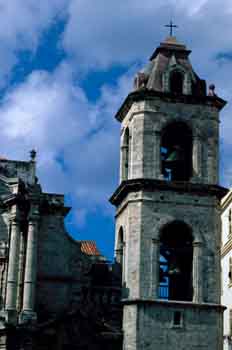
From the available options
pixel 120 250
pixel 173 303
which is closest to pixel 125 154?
pixel 120 250

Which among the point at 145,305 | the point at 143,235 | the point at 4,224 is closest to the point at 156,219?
the point at 143,235

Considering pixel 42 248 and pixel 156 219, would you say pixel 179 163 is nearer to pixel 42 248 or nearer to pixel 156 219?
pixel 156 219

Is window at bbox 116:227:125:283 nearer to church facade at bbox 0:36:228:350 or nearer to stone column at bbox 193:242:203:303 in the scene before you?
church facade at bbox 0:36:228:350

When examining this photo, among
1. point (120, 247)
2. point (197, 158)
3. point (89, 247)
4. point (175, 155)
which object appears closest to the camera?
point (197, 158)

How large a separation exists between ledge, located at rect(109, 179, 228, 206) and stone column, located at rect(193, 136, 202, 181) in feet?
1.77

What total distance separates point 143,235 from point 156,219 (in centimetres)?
96

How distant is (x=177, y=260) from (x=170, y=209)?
2385 mm

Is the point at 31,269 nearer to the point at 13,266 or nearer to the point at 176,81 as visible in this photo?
the point at 13,266

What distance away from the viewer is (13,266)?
3778 centimetres

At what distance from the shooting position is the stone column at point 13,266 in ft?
122

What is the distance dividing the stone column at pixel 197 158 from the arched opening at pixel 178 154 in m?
0.40

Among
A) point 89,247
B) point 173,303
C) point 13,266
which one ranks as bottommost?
point 173,303

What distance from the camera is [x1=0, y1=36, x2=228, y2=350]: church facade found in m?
37.4

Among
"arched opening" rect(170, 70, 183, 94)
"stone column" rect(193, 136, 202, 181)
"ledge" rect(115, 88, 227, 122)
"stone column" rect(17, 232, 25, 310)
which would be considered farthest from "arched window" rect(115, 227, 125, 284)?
"arched opening" rect(170, 70, 183, 94)
